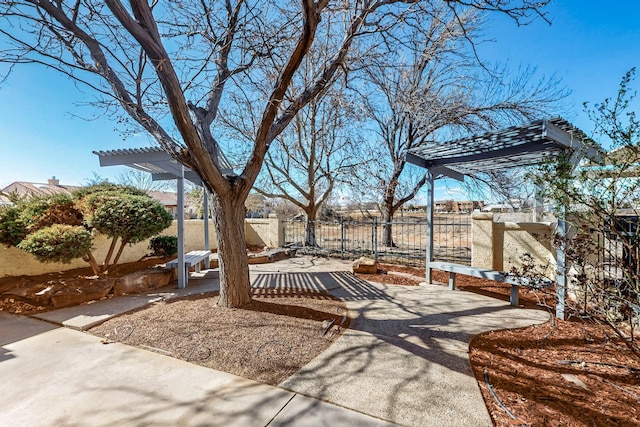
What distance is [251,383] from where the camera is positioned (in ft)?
7.37

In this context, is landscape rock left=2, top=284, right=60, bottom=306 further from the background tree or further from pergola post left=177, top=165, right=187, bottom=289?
pergola post left=177, top=165, right=187, bottom=289

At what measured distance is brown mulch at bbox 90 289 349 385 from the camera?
2.55 meters

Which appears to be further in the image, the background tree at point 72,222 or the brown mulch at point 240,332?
the background tree at point 72,222

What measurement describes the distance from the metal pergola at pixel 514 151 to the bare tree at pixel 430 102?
2121 millimetres

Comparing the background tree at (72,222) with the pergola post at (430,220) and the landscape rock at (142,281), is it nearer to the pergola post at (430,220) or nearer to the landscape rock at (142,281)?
the landscape rock at (142,281)

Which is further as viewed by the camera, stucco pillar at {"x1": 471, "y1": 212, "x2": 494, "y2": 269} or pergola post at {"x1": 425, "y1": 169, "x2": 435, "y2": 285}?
stucco pillar at {"x1": 471, "y1": 212, "x2": 494, "y2": 269}

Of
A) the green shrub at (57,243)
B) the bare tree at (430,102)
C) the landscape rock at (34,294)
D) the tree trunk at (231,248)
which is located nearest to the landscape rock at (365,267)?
the bare tree at (430,102)

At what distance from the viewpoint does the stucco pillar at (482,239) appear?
5.87 m

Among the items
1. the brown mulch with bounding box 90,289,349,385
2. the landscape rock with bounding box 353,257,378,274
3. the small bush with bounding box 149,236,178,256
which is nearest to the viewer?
the brown mulch with bounding box 90,289,349,385

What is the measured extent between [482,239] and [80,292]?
303 inches

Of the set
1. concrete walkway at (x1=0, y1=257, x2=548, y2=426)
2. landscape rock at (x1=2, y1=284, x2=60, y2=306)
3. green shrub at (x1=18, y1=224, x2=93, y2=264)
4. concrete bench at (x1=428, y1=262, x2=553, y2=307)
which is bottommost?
concrete walkway at (x1=0, y1=257, x2=548, y2=426)

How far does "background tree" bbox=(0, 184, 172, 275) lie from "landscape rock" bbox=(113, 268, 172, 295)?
2.36 feet

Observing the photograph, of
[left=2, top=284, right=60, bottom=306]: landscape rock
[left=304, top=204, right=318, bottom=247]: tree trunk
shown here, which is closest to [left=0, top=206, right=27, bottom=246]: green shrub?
[left=2, top=284, right=60, bottom=306]: landscape rock

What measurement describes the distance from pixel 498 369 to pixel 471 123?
7.44 metres
